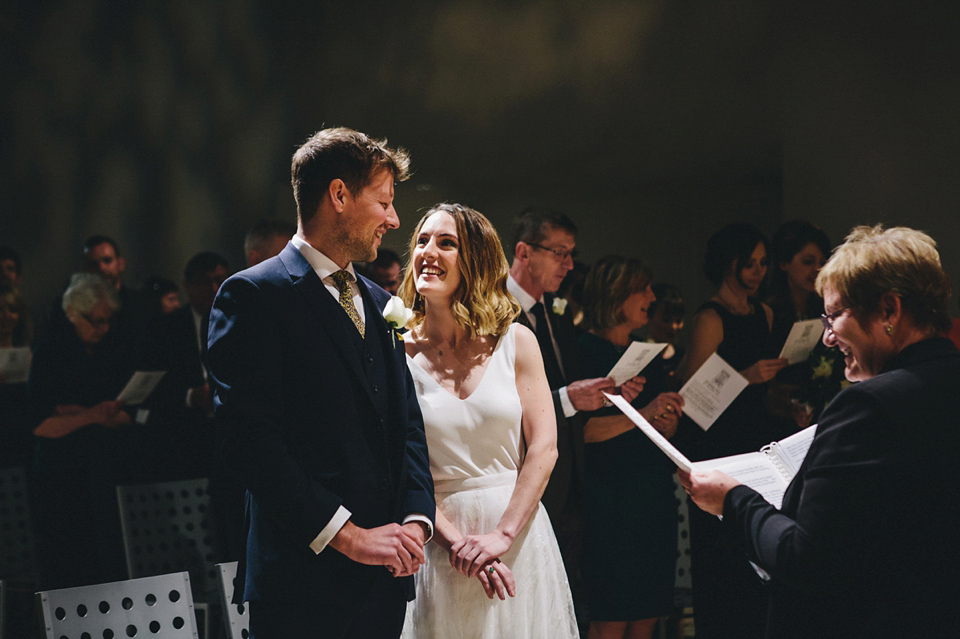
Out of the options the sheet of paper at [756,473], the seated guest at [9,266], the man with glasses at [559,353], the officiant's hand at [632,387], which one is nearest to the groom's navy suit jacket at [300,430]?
the sheet of paper at [756,473]

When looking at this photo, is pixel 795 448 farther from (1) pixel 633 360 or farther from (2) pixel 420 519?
(1) pixel 633 360

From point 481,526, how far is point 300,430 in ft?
2.26

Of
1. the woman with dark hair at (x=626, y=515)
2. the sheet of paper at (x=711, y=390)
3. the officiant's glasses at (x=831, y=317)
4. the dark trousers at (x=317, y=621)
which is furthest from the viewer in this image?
the woman with dark hair at (x=626, y=515)

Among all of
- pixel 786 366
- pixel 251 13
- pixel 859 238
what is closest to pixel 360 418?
pixel 859 238

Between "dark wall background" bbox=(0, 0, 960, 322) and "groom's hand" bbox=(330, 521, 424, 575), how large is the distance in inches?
137

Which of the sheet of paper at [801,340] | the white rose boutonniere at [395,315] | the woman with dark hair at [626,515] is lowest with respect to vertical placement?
the woman with dark hair at [626,515]

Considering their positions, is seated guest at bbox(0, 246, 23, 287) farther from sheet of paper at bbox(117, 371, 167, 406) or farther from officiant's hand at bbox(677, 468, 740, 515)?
officiant's hand at bbox(677, 468, 740, 515)

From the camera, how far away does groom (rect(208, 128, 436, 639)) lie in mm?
1757

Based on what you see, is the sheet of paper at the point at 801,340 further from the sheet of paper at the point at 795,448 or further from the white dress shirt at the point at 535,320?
the sheet of paper at the point at 795,448

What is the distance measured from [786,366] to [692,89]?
400cm

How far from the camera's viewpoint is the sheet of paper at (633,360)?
3.02m

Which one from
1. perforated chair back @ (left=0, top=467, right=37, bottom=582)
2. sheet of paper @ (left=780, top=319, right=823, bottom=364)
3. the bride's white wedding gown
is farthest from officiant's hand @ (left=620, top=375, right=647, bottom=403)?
perforated chair back @ (left=0, top=467, right=37, bottom=582)

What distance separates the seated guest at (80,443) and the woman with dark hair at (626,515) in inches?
93.1

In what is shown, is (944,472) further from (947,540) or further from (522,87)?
(522,87)
